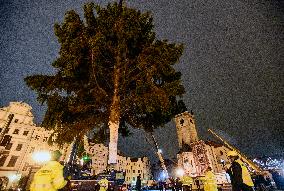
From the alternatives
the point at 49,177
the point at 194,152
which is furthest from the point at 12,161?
the point at 49,177

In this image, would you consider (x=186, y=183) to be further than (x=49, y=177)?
Yes

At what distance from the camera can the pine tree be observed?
1551 centimetres

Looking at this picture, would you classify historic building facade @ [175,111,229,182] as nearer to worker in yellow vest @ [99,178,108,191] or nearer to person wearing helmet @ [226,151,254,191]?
worker in yellow vest @ [99,178,108,191]

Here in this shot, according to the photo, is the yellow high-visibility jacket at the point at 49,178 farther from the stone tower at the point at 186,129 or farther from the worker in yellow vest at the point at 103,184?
the stone tower at the point at 186,129

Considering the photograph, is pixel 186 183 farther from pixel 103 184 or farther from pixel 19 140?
pixel 19 140

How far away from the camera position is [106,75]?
17.7 metres

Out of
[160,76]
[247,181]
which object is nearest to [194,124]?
[160,76]

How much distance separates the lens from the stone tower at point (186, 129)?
171ft

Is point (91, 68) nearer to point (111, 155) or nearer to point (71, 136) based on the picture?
point (71, 136)

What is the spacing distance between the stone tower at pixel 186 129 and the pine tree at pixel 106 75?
3570cm

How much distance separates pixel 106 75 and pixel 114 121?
458cm

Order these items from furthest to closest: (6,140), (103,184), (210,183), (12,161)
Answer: (6,140) < (12,161) < (103,184) < (210,183)

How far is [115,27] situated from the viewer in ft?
54.2

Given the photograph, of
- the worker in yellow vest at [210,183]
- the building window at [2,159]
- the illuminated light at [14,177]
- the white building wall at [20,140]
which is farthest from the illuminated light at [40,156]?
the worker in yellow vest at [210,183]
